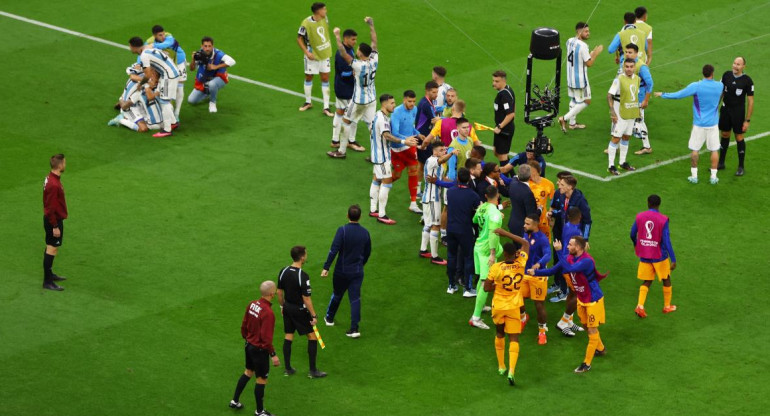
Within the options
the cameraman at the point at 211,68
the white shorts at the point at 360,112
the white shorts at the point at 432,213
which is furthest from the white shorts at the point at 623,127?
the cameraman at the point at 211,68

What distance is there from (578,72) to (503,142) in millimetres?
3520

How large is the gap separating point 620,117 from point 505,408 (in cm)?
850

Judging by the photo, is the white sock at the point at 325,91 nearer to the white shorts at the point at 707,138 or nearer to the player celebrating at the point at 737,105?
the white shorts at the point at 707,138

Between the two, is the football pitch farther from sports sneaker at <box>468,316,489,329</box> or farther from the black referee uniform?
the black referee uniform

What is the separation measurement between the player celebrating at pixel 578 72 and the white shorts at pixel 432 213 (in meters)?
5.99

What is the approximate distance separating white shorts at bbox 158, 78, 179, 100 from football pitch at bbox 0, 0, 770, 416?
79 cm

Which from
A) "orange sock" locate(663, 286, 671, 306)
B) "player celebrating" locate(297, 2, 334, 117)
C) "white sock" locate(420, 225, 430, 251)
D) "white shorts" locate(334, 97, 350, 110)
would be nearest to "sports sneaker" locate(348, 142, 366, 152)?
"white shorts" locate(334, 97, 350, 110)

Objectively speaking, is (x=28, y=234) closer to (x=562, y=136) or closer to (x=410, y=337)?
(x=410, y=337)

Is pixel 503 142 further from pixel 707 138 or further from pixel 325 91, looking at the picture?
pixel 325 91

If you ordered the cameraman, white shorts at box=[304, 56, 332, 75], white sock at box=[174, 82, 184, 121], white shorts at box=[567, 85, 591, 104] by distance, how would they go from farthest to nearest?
1. white shorts at box=[304, 56, 332, 75]
2. the cameraman
3. white shorts at box=[567, 85, 591, 104]
4. white sock at box=[174, 82, 184, 121]

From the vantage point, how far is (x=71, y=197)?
886 inches

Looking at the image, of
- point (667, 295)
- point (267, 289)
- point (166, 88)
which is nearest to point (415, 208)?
point (667, 295)

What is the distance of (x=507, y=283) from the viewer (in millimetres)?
17219

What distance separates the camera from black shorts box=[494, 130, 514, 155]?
22797 millimetres
